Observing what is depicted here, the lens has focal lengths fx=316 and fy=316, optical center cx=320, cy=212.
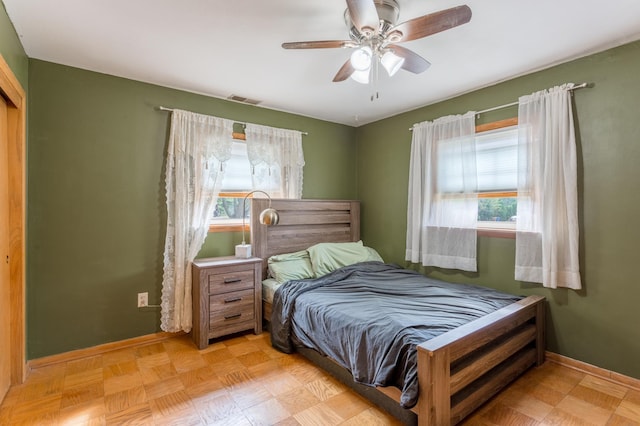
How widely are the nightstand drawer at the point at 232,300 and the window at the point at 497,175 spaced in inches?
88.7

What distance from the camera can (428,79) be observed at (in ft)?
9.03

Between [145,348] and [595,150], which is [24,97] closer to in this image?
[145,348]

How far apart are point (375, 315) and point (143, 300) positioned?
2065 mm

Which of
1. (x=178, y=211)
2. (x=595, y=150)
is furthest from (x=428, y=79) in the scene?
(x=178, y=211)

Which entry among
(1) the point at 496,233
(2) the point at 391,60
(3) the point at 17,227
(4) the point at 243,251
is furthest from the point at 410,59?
(3) the point at 17,227

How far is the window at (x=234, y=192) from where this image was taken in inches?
127

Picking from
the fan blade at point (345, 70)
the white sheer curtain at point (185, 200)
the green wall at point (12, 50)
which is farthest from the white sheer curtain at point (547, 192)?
the green wall at point (12, 50)

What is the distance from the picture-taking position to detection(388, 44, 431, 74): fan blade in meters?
1.82

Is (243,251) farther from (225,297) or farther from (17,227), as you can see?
(17,227)

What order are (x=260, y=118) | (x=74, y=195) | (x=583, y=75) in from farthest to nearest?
(x=260, y=118) → (x=74, y=195) → (x=583, y=75)

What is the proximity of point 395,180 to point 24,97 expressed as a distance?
3358mm

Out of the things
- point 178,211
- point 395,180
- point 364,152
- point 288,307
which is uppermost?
point 364,152

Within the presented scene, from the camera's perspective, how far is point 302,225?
142 inches

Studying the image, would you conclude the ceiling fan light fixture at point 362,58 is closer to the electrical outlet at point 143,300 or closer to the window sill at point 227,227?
the window sill at point 227,227
